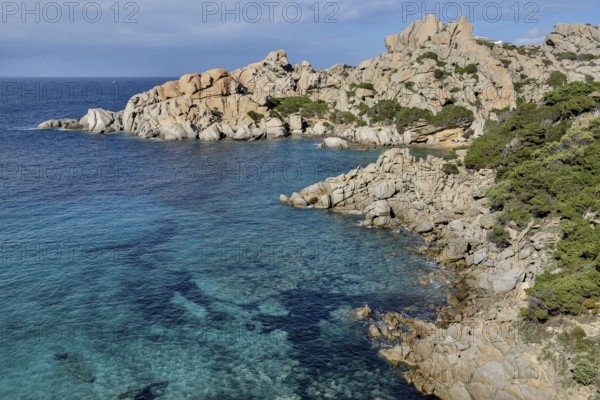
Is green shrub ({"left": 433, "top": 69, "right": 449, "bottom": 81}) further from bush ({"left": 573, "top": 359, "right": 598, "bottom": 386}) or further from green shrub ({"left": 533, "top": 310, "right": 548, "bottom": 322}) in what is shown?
bush ({"left": 573, "top": 359, "right": 598, "bottom": 386})

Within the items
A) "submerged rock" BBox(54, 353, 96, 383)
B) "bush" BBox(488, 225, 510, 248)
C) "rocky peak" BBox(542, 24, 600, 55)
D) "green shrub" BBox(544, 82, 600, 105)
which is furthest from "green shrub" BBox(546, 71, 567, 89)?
"submerged rock" BBox(54, 353, 96, 383)

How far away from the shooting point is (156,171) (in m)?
91.6

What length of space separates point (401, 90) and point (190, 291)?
101 metres

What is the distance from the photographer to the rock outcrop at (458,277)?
29.4 m

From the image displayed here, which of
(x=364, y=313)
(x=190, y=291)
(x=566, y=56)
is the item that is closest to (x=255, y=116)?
(x=190, y=291)

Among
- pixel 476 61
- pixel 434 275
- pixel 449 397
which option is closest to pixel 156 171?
pixel 434 275

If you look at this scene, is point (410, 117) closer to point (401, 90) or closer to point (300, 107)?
point (401, 90)

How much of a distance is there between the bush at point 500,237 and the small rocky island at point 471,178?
0.13 metres

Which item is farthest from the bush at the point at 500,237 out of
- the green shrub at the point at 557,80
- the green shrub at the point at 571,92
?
the green shrub at the point at 557,80

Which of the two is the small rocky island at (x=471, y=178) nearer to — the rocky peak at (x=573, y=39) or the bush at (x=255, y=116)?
the bush at (x=255, y=116)

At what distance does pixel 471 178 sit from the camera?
67062 mm

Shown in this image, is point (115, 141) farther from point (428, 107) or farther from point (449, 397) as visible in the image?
point (449, 397)

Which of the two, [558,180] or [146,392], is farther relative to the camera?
[558,180]

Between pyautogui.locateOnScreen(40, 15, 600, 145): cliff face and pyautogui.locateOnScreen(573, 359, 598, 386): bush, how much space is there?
90.2 metres
